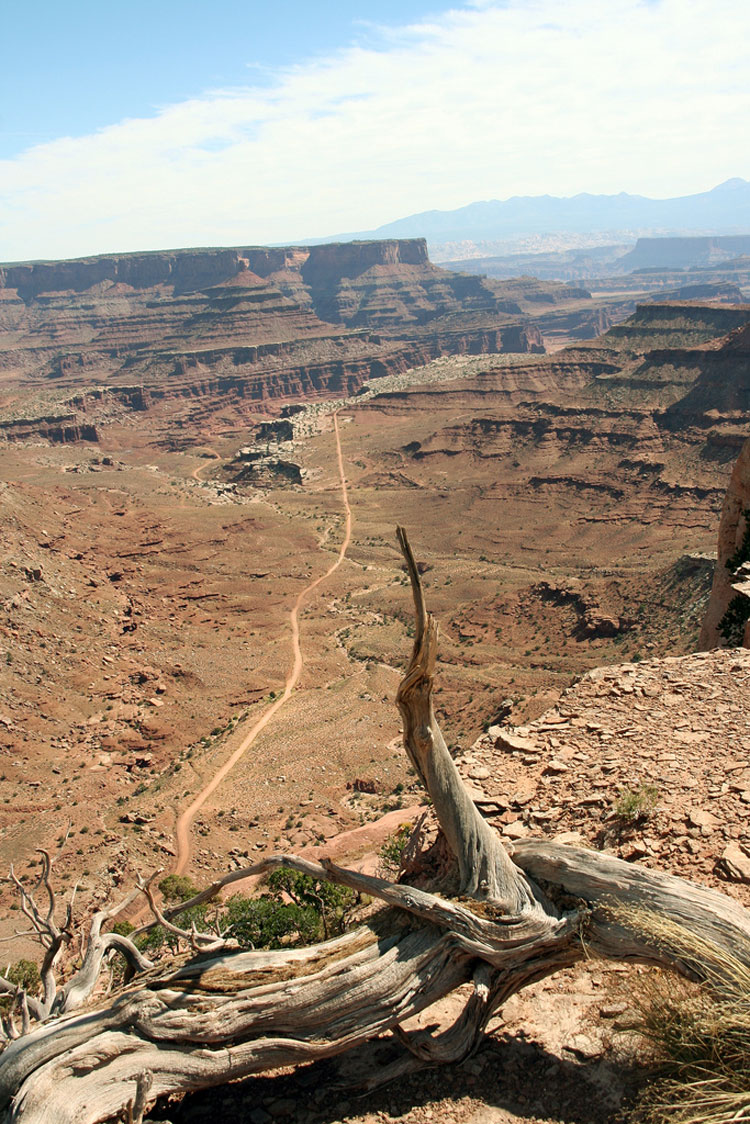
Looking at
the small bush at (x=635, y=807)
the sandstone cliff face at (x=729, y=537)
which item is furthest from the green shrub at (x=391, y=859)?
the sandstone cliff face at (x=729, y=537)

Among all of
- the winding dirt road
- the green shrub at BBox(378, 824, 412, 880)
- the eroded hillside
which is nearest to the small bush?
the green shrub at BBox(378, 824, 412, 880)

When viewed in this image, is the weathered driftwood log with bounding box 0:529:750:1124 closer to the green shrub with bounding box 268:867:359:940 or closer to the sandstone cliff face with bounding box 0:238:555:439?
the green shrub with bounding box 268:867:359:940

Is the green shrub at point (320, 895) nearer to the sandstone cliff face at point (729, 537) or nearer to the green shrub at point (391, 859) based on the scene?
the green shrub at point (391, 859)

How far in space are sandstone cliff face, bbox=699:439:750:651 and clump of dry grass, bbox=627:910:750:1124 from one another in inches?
538

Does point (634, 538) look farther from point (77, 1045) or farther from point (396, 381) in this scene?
point (396, 381)

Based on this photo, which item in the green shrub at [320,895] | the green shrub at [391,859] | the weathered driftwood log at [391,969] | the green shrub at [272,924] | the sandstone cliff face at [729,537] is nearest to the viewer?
the weathered driftwood log at [391,969]

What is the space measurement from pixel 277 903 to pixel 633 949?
8600mm

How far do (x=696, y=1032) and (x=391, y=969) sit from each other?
2.61 metres

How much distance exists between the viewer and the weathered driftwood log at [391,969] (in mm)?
Result: 6617

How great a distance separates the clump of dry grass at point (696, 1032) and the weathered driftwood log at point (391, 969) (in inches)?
2.7

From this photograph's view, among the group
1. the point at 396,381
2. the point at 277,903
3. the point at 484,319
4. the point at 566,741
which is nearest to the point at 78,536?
the point at 277,903

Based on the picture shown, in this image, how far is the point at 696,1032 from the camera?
6.24m

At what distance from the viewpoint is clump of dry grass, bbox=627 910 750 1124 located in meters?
5.80

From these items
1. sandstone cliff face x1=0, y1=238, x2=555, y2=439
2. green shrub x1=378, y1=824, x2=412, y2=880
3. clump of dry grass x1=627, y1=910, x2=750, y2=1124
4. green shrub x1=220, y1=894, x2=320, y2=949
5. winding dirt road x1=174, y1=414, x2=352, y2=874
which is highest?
sandstone cliff face x1=0, y1=238, x2=555, y2=439
